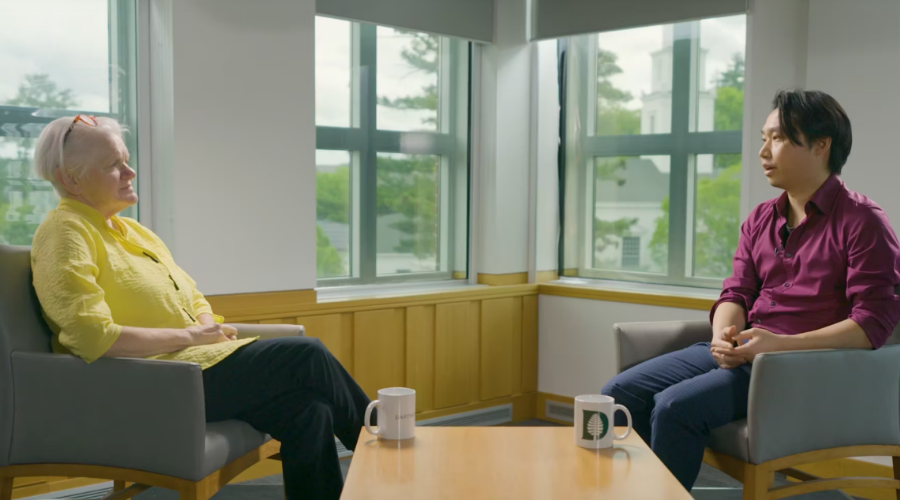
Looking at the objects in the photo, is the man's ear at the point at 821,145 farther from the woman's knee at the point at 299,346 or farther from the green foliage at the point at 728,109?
the woman's knee at the point at 299,346

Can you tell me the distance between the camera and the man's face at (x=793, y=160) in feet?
7.50

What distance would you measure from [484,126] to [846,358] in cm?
218

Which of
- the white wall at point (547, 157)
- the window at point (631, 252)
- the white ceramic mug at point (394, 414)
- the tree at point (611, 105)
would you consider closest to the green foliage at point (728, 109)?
the tree at point (611, 105)

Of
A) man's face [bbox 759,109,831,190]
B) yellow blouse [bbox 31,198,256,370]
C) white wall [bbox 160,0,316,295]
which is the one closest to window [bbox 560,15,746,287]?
man's face [bbox 759,109,831,190]

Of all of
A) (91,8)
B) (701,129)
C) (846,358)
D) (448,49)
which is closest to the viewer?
(846,358)

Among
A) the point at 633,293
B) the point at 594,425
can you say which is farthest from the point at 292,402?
the point at 633,293

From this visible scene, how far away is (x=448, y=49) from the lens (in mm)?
3846

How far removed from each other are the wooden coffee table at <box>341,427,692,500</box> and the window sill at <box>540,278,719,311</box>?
1619mm

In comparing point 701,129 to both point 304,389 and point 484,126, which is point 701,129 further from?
point 304,389

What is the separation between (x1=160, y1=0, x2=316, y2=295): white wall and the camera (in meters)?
2.80

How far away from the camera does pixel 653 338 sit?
2553 millimetres

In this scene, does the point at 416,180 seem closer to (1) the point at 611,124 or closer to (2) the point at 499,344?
(2) the point at 499,344

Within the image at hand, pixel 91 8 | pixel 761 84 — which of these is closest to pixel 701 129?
pixel 761 84

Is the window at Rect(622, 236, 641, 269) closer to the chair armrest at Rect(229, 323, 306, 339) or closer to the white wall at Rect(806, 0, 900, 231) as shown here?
the white wall at Rect(806, 0, 900, 231)
